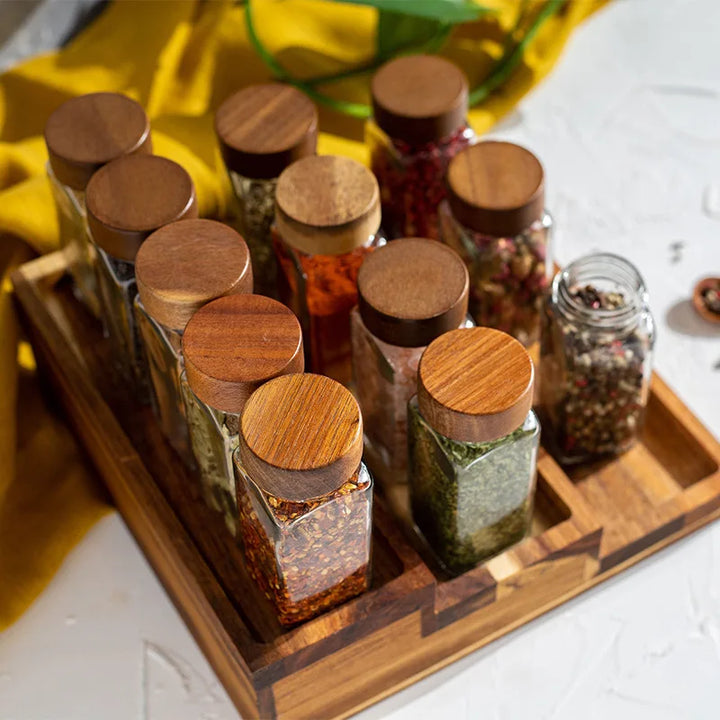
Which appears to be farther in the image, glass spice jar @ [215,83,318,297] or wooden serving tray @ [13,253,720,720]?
glass spice jar @ [215,83,318,297]

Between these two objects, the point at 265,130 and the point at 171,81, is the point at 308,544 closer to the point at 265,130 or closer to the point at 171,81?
the point at 265,130

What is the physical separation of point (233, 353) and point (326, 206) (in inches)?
5.9

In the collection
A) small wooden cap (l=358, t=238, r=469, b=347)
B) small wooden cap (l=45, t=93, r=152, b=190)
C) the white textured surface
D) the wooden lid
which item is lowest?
the white textured surface

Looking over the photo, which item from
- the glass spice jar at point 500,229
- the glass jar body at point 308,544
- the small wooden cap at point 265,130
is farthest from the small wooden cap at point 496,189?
the glass jar body at point 308,544

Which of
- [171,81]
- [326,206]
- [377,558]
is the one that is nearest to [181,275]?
[326,206]

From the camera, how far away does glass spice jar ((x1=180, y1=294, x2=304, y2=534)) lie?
30.3 inches

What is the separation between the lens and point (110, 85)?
4.09 ft

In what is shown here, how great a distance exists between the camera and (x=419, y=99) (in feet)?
3.22

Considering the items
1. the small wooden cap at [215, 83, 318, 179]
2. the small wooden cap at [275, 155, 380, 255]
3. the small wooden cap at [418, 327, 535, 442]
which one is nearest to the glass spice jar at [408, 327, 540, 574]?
the small wooden cap at [418, 327, 535, 442]

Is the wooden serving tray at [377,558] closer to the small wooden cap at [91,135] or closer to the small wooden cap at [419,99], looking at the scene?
the small wooden cap at [91,135]

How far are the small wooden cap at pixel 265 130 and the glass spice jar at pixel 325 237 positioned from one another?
0.15ft

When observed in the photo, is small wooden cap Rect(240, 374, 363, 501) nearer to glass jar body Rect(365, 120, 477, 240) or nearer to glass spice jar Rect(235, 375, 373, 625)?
glass spice jar Rect(235, 375, 373, 625)

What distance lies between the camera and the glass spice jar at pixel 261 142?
0.94 m

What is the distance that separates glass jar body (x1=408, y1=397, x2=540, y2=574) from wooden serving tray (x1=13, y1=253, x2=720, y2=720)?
2 cm
